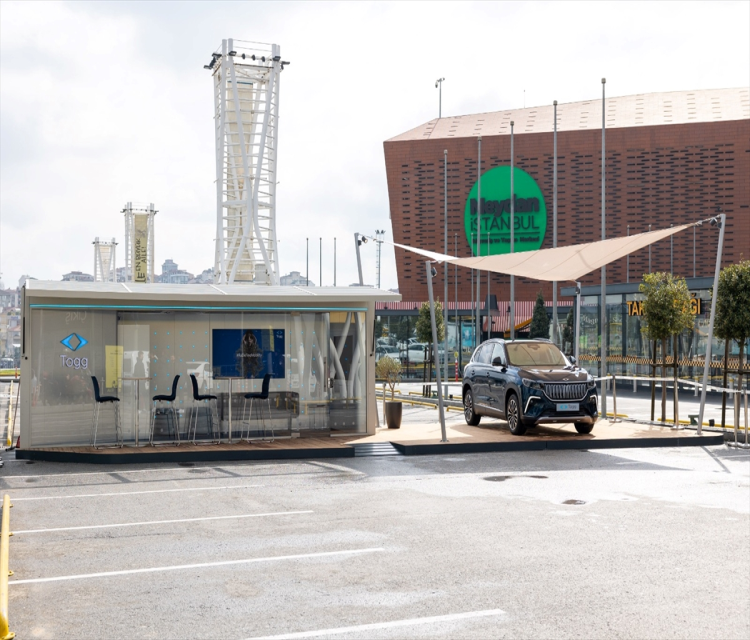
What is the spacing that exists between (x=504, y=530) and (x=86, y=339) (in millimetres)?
9337

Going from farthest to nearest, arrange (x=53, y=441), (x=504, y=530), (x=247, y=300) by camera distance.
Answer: (x=247, y=300) → (x=53, y=441) → (x=504, y=530)

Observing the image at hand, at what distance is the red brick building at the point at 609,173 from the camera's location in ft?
182

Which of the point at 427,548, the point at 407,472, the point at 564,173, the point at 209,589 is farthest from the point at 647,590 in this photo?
the point at 564,173

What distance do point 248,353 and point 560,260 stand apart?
5.99m

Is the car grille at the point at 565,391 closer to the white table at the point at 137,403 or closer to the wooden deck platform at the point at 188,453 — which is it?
the wooden deck platform at the point at 188,453

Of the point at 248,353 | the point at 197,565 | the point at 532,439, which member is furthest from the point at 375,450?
the point at 197,565

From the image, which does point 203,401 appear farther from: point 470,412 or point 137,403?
point 470,412

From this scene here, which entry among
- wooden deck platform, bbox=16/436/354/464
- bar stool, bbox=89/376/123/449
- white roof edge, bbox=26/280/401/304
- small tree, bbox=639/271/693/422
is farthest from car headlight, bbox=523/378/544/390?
bar stool, bbox=89/376/123/449

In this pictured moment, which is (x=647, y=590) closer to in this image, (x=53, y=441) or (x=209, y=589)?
(x=209, y=589)

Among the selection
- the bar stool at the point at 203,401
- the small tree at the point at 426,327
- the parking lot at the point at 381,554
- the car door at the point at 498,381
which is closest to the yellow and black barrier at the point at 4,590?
the parking lot at the point at 381,554

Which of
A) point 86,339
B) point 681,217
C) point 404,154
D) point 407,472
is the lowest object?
point 407,472

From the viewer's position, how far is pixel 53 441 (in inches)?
601

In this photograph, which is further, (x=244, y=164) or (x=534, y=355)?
(x=244, y=164)

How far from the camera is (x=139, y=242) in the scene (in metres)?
53.2
